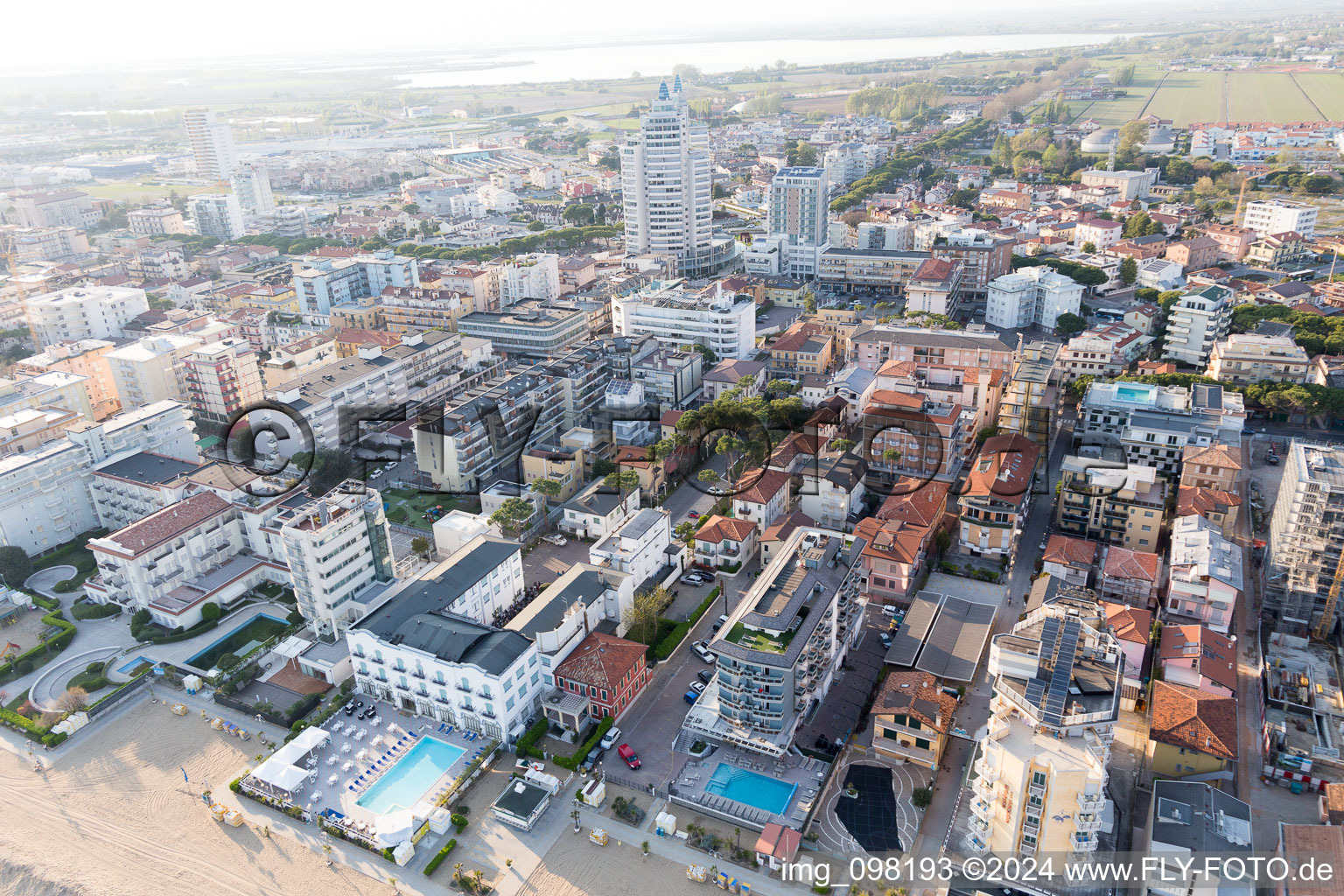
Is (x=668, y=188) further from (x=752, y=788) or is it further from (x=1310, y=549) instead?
(x=752, y=788)

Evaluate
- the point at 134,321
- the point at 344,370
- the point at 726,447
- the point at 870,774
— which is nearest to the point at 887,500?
the point at 726,447

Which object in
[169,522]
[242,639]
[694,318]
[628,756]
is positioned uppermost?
[694,318]

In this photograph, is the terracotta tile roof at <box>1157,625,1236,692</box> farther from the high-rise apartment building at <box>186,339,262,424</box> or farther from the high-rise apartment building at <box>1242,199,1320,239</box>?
the high-rise apartment building at <box>1242,199,1320,239</box>

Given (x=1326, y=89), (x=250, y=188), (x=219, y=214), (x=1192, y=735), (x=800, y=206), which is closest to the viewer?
(x=1192, y=735)

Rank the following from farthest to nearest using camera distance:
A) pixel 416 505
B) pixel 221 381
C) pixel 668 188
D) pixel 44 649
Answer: pixel 668 188 < pixel 221 381 < pixel 416 505 < pixel 44 649

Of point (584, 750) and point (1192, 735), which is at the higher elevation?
point (1192, 735)

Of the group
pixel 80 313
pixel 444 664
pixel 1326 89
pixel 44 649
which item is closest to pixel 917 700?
pixel 444 664

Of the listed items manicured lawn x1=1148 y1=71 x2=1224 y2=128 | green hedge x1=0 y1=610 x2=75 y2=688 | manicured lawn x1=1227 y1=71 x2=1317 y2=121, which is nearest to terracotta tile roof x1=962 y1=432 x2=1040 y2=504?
green hedge x1=0 y1=610 x2=75 y2=688
